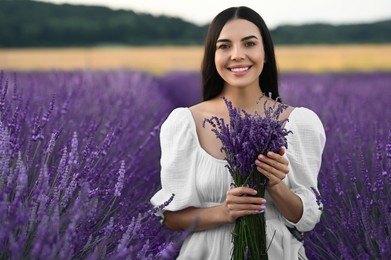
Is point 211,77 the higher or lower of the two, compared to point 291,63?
higher

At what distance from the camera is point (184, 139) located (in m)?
2.37

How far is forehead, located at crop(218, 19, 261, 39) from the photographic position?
7.77ft

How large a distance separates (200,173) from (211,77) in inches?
16.4

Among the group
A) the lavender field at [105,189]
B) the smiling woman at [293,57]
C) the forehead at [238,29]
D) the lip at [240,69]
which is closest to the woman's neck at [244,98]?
the lip at [240,69]

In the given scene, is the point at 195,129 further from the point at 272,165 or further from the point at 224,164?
the point at 272,165

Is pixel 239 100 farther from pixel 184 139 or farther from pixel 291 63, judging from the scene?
pixel 291 63

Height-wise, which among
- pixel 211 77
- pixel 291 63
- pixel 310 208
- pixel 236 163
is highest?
pixel 211 77

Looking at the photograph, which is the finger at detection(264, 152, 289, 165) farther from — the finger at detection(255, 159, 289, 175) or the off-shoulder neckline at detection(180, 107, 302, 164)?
the off-shoulder neckline at detection(180, 107, 302, 164)

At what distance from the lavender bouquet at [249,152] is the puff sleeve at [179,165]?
0.65 ft

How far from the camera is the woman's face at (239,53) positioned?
2.36 meters

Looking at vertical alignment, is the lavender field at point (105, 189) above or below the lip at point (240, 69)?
below

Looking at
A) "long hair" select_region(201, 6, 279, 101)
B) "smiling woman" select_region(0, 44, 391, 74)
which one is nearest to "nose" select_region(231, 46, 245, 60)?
"long hair" select_region(201, 6, 279, 101)

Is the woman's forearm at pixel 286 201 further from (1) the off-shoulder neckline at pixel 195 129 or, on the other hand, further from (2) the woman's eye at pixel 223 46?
(2) the woman's eye at pixel 223 46

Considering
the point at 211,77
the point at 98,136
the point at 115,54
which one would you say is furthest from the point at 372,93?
the point at 115,54
